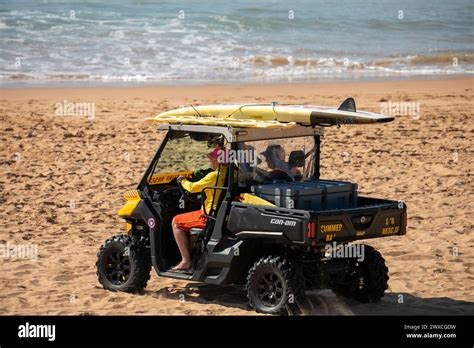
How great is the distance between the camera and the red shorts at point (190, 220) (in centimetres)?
902

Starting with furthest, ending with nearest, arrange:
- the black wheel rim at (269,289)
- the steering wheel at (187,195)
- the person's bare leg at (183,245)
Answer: the steering wheel at (187,195) → the person's bare leg at (183,245) → the black wheel rim at (269,289)

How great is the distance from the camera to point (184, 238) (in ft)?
29.9

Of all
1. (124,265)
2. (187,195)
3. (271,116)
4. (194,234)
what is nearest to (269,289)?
(194,234)

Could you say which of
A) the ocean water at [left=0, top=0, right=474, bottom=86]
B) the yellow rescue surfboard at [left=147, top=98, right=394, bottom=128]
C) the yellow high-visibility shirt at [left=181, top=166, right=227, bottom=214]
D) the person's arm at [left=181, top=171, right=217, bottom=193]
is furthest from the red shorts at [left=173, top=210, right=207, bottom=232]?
the ocean water at [left=0, top=0, right=474, bottom=86]

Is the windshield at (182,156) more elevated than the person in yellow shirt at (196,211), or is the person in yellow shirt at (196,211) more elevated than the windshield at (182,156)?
the windshield at (182,156)

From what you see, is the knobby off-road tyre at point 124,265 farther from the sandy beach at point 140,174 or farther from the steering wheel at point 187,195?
the steering wheel at point 187,195

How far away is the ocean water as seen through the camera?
29047 mm

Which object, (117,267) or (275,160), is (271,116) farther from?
(117,267)

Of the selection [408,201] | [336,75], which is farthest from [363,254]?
[336,75]

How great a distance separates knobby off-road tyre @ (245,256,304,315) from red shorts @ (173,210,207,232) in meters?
0.70

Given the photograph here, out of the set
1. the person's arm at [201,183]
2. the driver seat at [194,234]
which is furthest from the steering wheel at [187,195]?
the driver seat at [194,234]

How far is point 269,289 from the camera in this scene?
852 cm

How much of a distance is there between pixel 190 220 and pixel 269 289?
3.38ft

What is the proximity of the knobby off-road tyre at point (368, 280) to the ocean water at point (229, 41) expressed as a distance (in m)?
18.1
